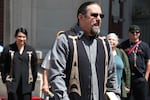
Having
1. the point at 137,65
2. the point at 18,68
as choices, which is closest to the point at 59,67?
the point at 18,68

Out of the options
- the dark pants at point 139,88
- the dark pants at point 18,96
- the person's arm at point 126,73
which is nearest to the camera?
the dark pants at point 18,96

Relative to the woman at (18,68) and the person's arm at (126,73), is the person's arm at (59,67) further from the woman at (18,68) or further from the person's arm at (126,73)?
the person's arm at (126,73)

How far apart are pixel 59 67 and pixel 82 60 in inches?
8.7

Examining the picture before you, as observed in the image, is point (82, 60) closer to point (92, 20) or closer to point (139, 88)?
point (92, 20)

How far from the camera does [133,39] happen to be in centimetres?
923

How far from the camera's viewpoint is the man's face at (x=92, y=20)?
4656mm

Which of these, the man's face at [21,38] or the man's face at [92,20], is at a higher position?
the man's face at [92,20]

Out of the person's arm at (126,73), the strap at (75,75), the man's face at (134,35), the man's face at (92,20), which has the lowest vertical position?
the person's arm at (126,73)

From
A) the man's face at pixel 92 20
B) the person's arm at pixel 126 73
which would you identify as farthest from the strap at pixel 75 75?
the person's arm at pixel 126 73

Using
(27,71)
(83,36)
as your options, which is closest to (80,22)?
(83,36)

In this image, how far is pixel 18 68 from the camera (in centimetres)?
877

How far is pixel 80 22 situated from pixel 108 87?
687 mm

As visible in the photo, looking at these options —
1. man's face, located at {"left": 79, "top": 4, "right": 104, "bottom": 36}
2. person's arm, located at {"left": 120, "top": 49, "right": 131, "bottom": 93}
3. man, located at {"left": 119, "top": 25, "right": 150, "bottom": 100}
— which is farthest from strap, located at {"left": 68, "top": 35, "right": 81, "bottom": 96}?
man, located at {"left": 119, "top": 25, "right": 150, "bottom": 100}

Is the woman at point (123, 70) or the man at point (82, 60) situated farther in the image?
the woman at point (123, 70)
